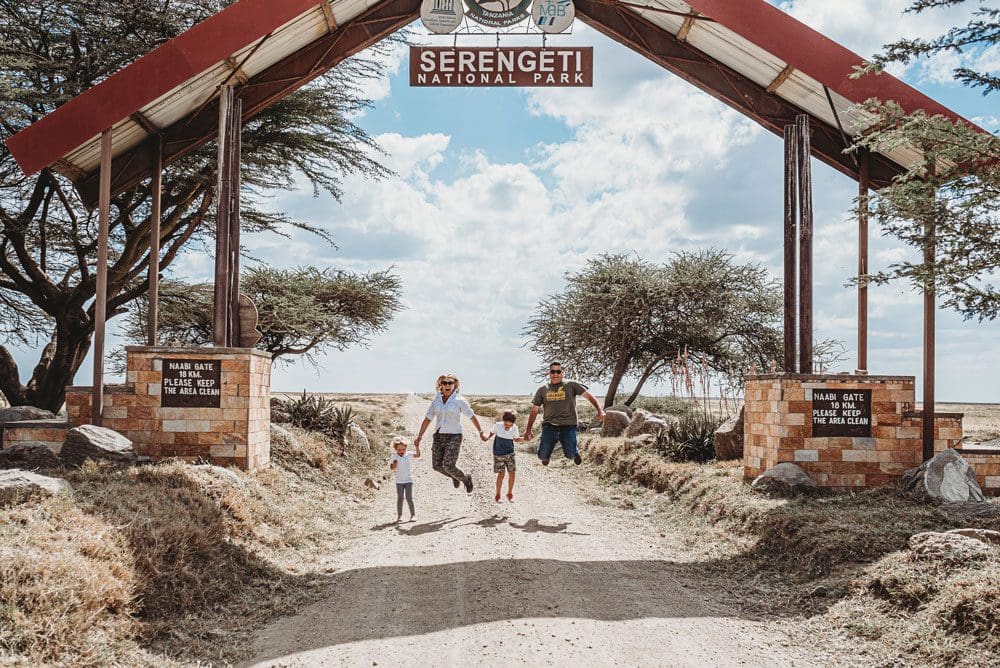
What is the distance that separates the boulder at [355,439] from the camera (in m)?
17.6

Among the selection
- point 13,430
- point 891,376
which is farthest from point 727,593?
point 13,430

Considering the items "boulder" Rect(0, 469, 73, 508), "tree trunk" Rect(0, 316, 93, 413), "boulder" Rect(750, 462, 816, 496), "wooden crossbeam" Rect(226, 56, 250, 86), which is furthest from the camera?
"tree trunk" Rect(0, 316, 93, 413)

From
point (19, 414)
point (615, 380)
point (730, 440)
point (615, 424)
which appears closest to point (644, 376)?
→ point (615, 380)

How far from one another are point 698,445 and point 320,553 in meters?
7.83

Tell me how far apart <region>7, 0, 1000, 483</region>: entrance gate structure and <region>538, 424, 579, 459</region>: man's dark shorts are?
2.78 metres

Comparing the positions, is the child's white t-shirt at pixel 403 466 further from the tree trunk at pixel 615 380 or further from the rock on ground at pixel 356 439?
the tree trunk at pixel 615 380

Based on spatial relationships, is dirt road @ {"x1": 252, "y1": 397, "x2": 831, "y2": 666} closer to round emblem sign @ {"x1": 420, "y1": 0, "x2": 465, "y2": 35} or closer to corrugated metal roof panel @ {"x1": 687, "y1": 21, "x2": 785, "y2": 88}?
corrugated metal roof panel @ {"x1": 687, "y1": 21, "x2": 785, "y2": 88}

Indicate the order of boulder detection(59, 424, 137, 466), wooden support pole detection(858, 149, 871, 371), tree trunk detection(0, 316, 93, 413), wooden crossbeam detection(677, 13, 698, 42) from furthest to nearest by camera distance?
tree trunk detection(0, 316, 93, 413), wooden support pole detection(858, 149, 871, 371), wooden crossbeam detection(677, 13, 698, 42), boulder detection(59, 424, 137, 466)

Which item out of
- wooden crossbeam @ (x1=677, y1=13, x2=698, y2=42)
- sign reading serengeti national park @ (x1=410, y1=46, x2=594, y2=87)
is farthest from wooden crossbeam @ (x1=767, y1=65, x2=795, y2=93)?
sign reading serengeti national park @ (x1=410, y1=46, x2=594, y2=87)

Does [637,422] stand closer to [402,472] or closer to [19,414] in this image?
[402,472]

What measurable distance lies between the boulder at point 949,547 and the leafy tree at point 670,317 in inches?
753

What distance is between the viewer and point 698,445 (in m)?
14.9

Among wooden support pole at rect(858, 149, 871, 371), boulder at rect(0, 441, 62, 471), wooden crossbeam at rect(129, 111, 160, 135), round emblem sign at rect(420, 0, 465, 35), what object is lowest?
boulder at rect(0, 441, 62, 471)

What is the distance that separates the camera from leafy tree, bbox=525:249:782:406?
2694cm
